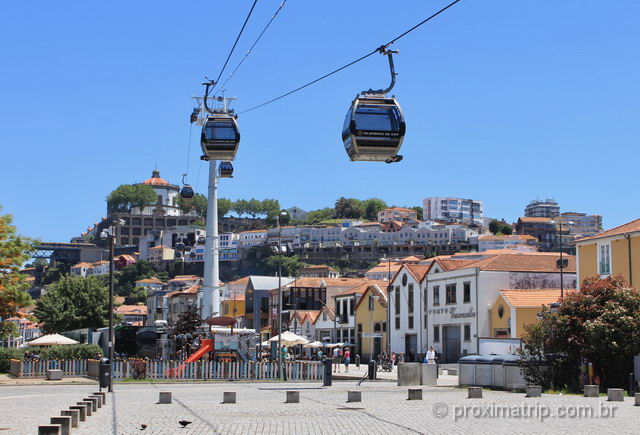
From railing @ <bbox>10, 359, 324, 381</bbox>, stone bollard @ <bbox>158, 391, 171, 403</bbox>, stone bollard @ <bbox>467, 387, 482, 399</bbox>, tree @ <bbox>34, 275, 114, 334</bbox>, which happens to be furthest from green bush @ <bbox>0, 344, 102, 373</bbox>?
tree @ <bbox>34, 275, 114, 334</bbox>

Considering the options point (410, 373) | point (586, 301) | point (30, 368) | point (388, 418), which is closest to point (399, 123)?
point (388, 418)

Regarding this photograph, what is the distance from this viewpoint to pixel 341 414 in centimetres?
2145

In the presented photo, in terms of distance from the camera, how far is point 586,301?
3219 cm

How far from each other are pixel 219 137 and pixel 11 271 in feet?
67.9

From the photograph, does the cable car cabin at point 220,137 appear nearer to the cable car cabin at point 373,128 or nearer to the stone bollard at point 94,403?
the cable car cabin at point 373,128

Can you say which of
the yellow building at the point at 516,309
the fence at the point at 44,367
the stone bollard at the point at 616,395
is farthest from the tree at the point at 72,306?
the stone bollard at the point at 616,395

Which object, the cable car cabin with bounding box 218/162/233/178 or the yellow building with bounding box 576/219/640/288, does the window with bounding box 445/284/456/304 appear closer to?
the cable car cabin with bounding box 218/162/233/178

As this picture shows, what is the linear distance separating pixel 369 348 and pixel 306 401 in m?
51.5

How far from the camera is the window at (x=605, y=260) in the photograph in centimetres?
4384

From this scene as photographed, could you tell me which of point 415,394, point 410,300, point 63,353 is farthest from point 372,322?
point 415,394

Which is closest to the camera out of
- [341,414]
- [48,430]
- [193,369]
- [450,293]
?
[48,430]

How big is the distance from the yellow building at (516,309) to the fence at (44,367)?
23934mm

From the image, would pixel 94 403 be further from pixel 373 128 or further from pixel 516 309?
pixel 516 309

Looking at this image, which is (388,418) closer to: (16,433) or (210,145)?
(16,433)
